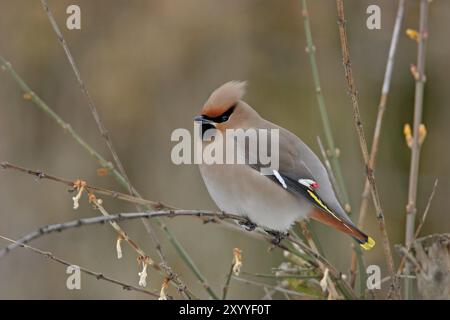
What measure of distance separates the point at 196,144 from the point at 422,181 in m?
3.27

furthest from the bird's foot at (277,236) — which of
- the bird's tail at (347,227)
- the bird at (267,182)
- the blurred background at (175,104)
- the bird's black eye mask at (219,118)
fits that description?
the blurred background at (175,104)

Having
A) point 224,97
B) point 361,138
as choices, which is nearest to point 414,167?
point 361,138

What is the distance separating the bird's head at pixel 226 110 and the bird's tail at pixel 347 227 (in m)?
0.36

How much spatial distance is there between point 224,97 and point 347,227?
20.6 inches

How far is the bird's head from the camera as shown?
8.06 ft

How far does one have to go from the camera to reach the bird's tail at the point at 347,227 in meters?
2.21

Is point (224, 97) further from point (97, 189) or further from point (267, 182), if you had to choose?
point (97, 189)

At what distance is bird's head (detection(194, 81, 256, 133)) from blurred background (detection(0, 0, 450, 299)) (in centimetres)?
288

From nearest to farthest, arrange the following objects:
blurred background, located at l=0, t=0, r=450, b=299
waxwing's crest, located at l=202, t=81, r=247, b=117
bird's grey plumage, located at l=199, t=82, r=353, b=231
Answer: waxwing's crest, located at l=202, t=81, r=247, b=117 < bird's grey plumage, located at l=199, t=82, r=353, b=231 < blurred background, located at l=0, t=0, r=450, b=299

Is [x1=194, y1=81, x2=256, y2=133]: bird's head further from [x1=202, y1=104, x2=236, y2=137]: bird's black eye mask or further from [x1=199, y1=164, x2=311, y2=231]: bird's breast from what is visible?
[x1=199, y1=164, x2=311, y2=231]: bird's breast

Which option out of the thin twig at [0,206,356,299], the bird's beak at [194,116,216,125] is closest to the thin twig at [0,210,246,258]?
the thin twig at [0,206,356,299]

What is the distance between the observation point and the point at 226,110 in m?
2.52

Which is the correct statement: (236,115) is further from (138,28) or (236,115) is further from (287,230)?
(138,28)
